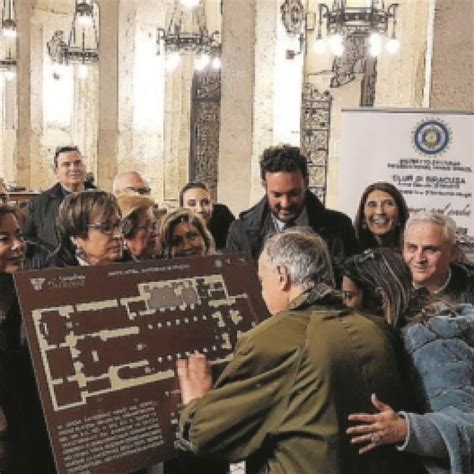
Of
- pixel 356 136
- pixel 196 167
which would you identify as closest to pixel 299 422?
pixel 356 136

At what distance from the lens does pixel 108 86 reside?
12414mm

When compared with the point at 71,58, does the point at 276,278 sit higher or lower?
lower

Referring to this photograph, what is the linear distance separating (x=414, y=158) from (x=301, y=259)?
11.1 ft

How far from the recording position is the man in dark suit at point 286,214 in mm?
4406

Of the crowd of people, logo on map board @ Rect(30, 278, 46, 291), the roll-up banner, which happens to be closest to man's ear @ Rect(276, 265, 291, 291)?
the crowd of people

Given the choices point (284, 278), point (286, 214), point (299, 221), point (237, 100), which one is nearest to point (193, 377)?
point (284, 278)

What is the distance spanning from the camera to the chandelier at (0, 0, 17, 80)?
1484 cm


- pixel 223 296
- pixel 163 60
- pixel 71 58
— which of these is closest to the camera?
pixel 223 296

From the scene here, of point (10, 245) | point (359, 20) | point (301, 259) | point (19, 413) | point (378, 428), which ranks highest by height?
point (359, 20)

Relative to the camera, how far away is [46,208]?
580 centimetres

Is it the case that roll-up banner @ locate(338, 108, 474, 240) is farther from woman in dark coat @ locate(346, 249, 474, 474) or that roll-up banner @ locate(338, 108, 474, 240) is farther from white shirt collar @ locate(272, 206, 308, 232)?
woman in dark coat @ locate(346, 249, 474, 474)

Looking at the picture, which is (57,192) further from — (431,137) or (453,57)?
(453,57)

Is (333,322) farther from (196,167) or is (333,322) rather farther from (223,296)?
(196,167)

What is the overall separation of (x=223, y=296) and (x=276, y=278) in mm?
585
